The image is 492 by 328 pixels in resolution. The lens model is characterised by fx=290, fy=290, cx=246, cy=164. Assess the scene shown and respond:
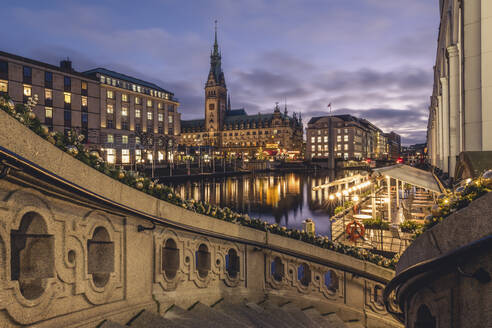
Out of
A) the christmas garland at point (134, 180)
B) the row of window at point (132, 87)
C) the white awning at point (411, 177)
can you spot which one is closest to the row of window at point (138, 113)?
the row of window at point (132, 87)

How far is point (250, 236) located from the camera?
625 cm

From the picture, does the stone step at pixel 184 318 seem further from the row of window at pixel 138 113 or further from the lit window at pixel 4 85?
the row of window at pixel 138 113

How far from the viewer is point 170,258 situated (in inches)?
206

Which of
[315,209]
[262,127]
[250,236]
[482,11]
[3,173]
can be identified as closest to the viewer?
[3,173]

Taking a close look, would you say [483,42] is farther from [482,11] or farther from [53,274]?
[53,274]

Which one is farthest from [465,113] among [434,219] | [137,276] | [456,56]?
[137,276]

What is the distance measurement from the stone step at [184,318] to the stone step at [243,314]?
86cm

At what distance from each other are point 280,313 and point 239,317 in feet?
3.69

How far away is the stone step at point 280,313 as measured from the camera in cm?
575

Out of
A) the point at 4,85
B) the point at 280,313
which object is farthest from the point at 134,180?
the point at 4,85

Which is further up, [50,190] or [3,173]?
[3,173]

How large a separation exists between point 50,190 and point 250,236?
3.90 m

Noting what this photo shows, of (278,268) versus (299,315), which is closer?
(299,315)

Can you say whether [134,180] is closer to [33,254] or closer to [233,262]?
[33,254]
